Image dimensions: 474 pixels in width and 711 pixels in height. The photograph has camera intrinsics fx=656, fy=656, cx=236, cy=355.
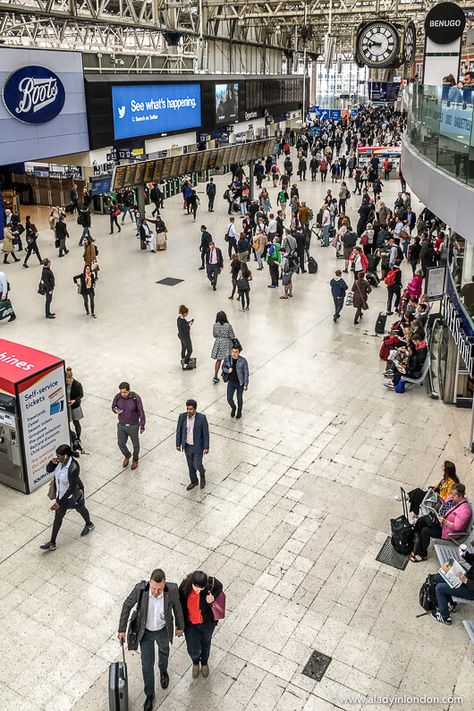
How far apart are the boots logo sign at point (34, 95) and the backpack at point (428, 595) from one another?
50.5 feet

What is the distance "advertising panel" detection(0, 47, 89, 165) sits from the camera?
664 inches

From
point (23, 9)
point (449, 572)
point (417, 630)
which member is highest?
point (23, 9)

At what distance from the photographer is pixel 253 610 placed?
7172 mm

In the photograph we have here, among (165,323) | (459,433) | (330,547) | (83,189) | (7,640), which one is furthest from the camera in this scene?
(83,189)

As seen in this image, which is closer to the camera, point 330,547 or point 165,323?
point 330,547

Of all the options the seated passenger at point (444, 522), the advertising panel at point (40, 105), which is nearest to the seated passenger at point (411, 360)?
the seated passenger at point (444, 522)

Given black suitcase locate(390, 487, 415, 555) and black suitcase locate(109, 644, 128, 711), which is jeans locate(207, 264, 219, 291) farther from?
black suitcase locate(109, 644, 128, 711)

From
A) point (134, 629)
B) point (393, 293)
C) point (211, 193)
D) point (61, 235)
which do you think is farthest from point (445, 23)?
point (134, 629)

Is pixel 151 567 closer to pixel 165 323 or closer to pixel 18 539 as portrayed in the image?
pixel 18 539

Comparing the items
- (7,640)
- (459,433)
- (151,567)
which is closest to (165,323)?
(459,433)

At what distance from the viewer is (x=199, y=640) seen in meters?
6.03

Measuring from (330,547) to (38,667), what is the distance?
3.63 metres

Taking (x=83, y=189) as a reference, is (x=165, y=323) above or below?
below

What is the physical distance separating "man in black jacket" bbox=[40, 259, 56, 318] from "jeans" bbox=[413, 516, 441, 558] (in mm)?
11279
